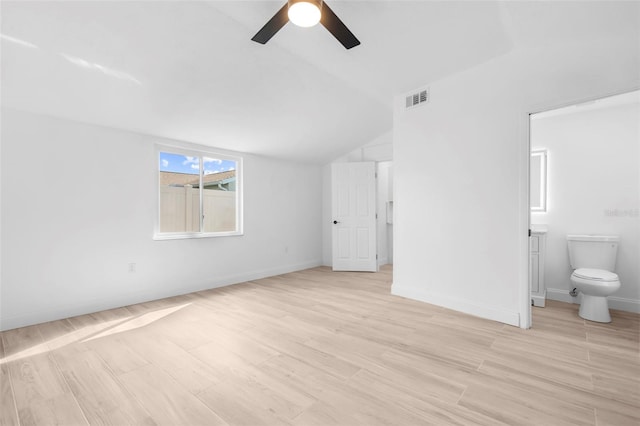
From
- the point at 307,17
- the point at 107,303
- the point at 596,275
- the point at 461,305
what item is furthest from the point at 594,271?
the point at 107,303

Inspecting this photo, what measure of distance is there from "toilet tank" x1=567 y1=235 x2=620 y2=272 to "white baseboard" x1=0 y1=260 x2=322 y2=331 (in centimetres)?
432

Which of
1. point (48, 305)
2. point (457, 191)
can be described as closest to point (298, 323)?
point (457, 191)

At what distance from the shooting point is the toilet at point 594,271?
2.77 meters

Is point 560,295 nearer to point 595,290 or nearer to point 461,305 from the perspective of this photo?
point 595,290

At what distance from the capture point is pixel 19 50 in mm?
2252

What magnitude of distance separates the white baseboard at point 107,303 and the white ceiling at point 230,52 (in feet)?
6.55

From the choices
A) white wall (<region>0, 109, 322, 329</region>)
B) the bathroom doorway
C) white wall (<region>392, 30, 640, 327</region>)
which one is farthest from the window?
the bathroom doorway

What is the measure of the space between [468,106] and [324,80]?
166 centimetres

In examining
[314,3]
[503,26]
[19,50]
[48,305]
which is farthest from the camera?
[48,305]

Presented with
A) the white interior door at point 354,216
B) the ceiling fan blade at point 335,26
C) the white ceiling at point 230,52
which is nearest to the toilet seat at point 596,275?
the white ceiling at point 230,52

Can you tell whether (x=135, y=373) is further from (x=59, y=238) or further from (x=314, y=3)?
(x=314, y=3)

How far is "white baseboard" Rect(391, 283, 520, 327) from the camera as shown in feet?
9.20

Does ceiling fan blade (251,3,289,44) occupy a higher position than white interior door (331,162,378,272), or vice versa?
ceiling fan blade (251,3,289,44)

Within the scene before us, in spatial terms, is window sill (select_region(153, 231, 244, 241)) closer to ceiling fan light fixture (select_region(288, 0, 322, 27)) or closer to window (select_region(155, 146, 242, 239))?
window (select_region(155, 146, 242, 239))
